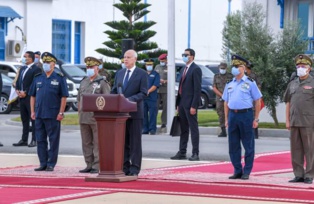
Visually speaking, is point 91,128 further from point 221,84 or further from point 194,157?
point 221,84

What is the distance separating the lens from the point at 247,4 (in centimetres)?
2877

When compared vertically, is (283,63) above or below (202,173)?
above

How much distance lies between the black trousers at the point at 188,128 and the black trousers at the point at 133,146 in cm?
316

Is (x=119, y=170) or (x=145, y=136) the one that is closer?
(x=119, y=170)

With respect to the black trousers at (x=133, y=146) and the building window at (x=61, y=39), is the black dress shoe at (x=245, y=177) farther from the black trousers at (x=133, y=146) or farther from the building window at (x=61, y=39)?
the building window at (x=61, y=39)

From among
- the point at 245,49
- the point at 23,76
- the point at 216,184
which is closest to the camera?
the point at 216,184

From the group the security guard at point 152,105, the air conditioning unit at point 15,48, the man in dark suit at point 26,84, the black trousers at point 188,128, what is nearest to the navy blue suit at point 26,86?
the man in dark suit at point 26,84

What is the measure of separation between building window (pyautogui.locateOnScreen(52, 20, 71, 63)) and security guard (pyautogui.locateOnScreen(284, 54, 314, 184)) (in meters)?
38.6

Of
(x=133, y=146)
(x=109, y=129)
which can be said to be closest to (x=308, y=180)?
(x=133, y=146)

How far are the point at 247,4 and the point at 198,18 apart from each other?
2884 centimetres

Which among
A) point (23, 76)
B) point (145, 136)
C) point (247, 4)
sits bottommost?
point (145, 136)

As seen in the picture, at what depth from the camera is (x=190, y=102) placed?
60.4 ft

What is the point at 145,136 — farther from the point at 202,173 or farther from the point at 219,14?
the point at 219,14

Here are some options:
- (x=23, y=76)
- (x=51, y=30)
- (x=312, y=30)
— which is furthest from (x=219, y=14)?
(x=23, y=76)
